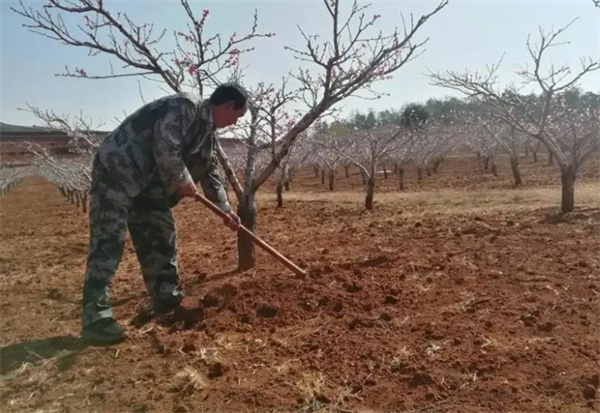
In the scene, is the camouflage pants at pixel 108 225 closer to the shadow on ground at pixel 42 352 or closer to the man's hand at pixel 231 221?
the shadow on ground at pixel 42 352

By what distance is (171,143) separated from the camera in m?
2.91

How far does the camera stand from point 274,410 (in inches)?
85.6

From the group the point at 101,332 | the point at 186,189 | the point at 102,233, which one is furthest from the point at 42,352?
the point at 186,189

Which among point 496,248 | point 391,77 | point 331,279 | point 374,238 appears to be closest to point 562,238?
point 496,248

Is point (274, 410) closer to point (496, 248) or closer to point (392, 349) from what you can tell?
point (392, 349)

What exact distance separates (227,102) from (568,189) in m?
7.76

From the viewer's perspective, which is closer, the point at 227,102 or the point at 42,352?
the point at 42,352

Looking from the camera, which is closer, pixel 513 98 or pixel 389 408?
pixel 389 408

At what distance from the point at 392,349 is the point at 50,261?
249 inches

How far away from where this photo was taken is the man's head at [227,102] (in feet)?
10.4

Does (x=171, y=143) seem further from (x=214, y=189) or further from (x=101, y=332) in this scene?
(x=101, y=332)

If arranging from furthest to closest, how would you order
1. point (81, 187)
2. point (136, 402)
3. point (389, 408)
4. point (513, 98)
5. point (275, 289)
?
point (81, 187)
point (513, 98)
point (275, 289)
point (136, 402)
point (389, 408)

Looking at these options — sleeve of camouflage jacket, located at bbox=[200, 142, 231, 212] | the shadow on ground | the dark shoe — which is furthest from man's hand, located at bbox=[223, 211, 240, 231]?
the shadow on ground

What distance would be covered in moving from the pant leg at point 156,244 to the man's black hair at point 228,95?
29.0 inches
